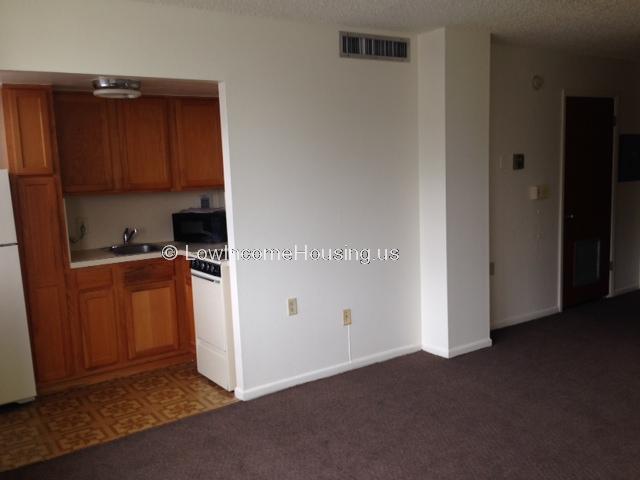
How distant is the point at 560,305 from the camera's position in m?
5.35

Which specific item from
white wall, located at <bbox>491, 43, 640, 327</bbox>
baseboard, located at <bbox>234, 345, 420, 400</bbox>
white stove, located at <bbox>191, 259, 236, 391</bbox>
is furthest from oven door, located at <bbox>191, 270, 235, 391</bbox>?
white wall, located at <bbox>491, 43, 640, 327</bbox>

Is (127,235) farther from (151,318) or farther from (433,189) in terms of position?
(433,189)

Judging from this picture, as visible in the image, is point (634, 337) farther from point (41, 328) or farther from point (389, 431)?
point (41, 328)

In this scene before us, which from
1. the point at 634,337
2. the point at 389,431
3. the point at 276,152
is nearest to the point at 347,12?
the point at 276,152

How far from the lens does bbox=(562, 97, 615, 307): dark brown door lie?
527 cm

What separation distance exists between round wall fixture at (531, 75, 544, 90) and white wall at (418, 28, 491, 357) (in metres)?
0.89

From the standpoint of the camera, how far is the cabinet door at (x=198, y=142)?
4.46 metres

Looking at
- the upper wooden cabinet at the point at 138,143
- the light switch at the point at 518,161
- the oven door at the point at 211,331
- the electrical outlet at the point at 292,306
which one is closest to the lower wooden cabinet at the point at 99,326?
the oven door at the point at 211,331

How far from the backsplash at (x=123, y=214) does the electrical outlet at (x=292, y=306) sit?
1.57 metres

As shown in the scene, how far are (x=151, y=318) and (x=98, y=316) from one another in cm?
38

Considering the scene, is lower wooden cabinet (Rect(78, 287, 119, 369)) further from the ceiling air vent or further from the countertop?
the ceiling air vent

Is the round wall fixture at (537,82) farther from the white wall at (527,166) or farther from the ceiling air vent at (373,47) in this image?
the ceiling air vent at (373,47)

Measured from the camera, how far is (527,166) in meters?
4.94

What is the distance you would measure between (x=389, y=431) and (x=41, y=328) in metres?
2.35
